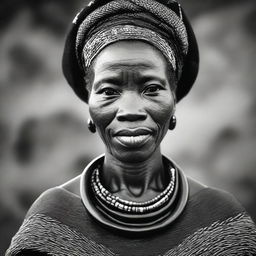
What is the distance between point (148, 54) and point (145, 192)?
548mm

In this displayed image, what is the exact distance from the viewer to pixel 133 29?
2.05 m

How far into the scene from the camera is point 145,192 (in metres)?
2.12

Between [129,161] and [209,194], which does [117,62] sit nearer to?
[129,161]

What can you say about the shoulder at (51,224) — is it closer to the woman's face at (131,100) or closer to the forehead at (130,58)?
the woman's face at (131,100)

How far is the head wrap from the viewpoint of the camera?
6.77ft

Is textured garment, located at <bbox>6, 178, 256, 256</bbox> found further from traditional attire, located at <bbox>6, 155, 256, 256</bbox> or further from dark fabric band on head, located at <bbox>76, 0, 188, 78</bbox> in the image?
dark fabric band on head, located at <bbox>76, 0, 188, 78</bbox>

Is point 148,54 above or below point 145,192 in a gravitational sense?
above

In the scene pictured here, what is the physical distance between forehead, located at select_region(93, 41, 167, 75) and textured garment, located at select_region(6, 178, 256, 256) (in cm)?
56

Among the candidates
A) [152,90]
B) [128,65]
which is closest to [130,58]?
[128,65]

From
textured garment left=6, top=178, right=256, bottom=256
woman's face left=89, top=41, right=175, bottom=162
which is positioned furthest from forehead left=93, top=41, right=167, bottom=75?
textured garment left=6, top=178, right=256, bottom=256

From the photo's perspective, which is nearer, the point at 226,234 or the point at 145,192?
the point at 226,234

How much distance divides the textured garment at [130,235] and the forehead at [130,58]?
0.56 m

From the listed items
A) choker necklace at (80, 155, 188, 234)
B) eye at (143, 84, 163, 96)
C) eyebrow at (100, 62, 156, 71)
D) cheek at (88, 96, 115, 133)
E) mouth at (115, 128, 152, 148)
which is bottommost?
choker necklace at (80, 155, 188, 234)

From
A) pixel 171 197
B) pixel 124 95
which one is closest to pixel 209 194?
pixel 171 197
